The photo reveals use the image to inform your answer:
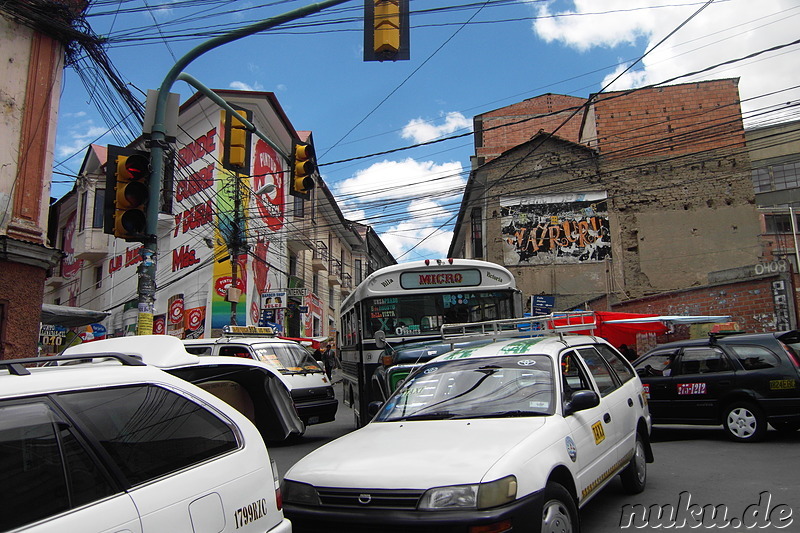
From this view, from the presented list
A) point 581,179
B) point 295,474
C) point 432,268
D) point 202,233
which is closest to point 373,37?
point 432,268

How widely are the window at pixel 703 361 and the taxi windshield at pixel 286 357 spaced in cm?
674

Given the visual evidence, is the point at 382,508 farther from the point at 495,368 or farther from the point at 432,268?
the point at 432,268

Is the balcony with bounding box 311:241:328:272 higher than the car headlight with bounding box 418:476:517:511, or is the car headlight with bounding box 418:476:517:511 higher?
the balcony with bounding box 311:241:328:272

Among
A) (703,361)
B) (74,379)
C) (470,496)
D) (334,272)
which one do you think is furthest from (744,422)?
(334,272)

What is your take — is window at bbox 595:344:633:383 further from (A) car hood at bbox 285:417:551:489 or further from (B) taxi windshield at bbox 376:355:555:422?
(A) car hood at bbox 285:417:551:489

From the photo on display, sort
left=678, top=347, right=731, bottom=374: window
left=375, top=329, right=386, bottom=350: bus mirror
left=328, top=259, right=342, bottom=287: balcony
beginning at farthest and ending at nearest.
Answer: left=328, top=259, right=342, bottom=287: balcony → left=375, top=329, right=386, bottom=350: bus mirror → left=678, top=347, right=731, bottom=374: window

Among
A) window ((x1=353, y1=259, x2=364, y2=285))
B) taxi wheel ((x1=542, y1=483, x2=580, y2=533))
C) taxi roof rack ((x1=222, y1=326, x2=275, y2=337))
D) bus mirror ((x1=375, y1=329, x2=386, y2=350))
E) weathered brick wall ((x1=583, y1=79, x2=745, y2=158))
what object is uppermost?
weathered brick wall ((x1=583, y1=79, x2=745, y2=158))

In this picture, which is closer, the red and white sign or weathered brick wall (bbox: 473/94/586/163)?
the red and white sign

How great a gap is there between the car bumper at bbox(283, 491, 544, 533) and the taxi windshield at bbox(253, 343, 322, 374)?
7732mm

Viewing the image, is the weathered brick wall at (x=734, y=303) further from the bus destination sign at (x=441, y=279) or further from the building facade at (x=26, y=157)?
the building facade at (x=26, y=157)

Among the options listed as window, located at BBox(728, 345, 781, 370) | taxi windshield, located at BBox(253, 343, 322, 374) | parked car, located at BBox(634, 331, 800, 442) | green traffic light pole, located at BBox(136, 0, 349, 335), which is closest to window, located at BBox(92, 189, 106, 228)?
taxi windshield, located at BBox(253, 343, 322, 374)

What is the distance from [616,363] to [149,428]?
201 inches


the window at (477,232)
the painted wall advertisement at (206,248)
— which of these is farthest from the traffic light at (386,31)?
the window at (477,232)

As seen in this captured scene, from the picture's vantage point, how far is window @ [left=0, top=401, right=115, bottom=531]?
2.12 meters
